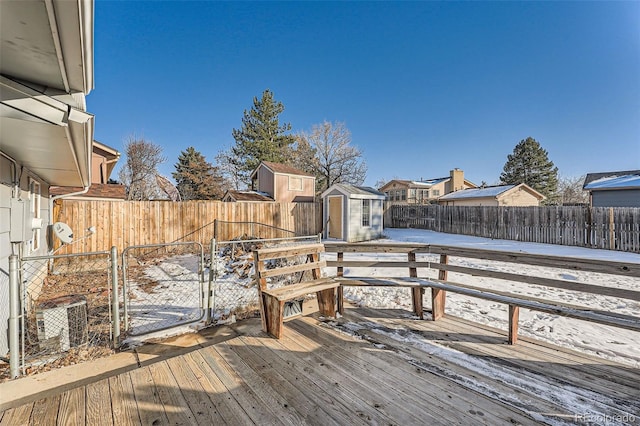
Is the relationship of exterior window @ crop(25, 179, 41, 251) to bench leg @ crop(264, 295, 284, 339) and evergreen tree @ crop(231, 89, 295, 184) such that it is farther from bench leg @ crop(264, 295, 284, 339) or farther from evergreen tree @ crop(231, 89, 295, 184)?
evergreen tree @ crop(231, 89, 295, 184)

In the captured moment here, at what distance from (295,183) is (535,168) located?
24.8m

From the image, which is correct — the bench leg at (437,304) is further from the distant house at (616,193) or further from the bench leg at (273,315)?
the distant house at (616,193)

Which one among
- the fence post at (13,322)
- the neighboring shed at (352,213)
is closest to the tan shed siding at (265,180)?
the neighboring shed at (352,213)

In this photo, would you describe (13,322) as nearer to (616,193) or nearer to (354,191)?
(354,191)

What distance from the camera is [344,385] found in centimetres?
204

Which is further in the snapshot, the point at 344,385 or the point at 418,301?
the point at 418,301

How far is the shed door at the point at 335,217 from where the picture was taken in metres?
12.6

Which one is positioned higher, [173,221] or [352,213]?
[352,213]

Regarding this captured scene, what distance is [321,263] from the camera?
11.4 feet

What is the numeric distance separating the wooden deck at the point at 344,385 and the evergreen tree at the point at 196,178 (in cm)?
2399

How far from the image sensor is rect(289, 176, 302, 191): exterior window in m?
17.7

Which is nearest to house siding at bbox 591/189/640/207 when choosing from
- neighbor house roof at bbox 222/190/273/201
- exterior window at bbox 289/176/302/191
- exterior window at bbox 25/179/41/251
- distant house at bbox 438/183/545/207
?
distant house at bbox 438/183/545/207

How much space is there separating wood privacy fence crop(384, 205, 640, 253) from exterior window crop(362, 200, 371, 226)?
5.45 metres

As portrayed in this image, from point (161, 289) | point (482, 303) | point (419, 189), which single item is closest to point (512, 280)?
point (482, 303)
